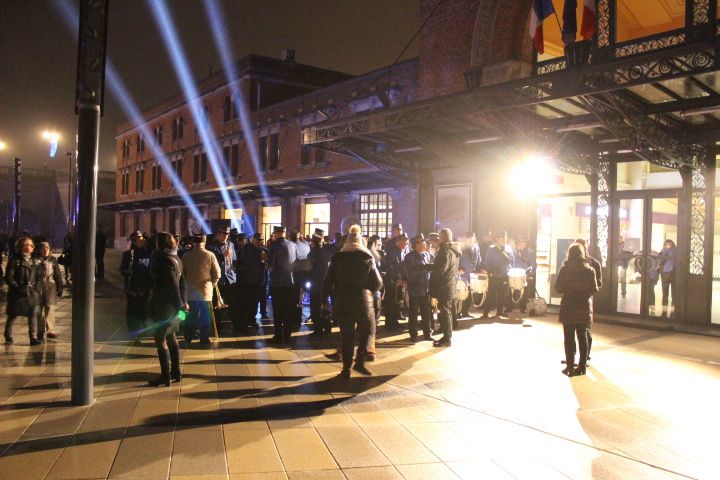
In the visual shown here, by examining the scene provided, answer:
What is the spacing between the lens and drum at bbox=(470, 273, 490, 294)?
12.5 meters

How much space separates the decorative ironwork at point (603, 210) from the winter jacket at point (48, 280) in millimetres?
11453

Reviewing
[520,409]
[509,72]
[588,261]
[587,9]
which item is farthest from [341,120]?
[520,409]

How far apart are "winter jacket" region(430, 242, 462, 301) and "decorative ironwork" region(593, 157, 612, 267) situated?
5.62m

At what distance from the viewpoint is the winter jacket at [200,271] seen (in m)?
8.60

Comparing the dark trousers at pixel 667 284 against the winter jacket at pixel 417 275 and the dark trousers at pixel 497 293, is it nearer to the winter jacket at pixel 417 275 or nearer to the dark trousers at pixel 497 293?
the dark trousers at pixel 497 293

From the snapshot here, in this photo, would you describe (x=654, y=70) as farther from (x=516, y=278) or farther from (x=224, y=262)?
(x=224, y=262)

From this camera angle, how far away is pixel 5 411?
5641mm

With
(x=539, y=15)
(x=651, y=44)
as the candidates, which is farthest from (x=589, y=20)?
(x=651, y=44)

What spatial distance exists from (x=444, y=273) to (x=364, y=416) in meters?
4.04

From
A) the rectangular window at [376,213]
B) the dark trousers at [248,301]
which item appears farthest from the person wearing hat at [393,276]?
the rectangular window at [376,213]

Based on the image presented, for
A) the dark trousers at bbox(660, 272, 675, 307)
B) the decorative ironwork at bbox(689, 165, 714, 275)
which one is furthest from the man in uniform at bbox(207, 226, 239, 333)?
the decorative ironwork at bbox(689, 165, 714, 275)

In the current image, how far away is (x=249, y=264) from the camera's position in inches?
416

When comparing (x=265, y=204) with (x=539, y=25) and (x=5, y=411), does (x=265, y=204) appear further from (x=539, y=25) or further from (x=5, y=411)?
(x=5, y=411)

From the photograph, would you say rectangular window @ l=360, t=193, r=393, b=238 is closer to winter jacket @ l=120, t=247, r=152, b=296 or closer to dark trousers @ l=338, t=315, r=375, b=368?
winter jacket @ l=120, t=247, r=152, b=296
